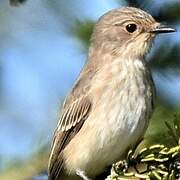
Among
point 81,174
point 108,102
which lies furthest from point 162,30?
point 81,174

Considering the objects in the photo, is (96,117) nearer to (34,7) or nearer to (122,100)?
(122,100)

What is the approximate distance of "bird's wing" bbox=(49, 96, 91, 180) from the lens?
13.8 ft

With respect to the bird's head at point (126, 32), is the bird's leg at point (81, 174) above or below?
below

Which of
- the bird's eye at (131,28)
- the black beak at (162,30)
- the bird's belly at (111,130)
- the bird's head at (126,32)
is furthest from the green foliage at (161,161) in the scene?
the bird's eye at (131,28)

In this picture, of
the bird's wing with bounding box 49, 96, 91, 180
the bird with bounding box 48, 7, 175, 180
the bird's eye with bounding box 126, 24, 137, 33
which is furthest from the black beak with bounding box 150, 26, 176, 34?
the bird's wing with bounding box 49, 96, 91, 180

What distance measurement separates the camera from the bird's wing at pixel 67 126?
165 inches

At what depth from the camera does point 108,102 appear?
13.0ft

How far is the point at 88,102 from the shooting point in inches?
163

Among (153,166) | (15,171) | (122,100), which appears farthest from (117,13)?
(153,166)

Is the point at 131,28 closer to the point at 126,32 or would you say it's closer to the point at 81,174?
the point at 126,32

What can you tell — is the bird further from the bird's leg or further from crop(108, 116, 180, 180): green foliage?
crop(108, 116, 180, 180): green foliage

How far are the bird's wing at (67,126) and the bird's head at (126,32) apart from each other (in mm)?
497

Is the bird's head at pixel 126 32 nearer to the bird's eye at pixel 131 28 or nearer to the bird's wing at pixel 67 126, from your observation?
the bird's eye at pixel 131 28

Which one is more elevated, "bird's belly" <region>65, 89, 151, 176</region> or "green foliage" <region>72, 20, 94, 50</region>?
"green foliage" <region>72, 20, 94, 50</region>
